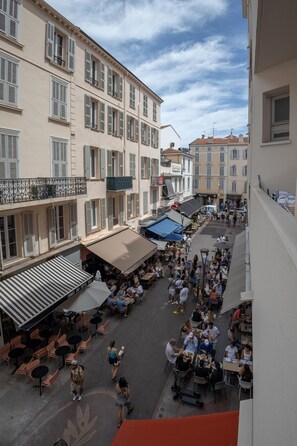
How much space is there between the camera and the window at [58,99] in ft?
50.0

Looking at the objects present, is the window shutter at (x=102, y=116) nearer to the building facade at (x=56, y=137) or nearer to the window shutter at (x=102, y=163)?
the building facade at (x=56, y=137)

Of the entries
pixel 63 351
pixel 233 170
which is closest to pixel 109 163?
pixel 63 351

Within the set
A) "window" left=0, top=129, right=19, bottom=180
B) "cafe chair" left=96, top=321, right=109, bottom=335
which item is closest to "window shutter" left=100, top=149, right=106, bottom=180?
"window" left=0, top=129, right=19, bottom=180

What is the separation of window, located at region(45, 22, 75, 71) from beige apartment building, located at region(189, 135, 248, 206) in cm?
4914

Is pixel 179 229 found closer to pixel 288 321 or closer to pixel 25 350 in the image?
pixel 25 350

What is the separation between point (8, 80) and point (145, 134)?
16.3m

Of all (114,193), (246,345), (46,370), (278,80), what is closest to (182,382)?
(246,345)

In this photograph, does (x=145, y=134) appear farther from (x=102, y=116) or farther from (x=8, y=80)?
(x=8, y=80)

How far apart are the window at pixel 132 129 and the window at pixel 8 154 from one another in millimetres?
12365

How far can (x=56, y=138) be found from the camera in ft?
51.2

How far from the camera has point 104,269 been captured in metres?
20.3

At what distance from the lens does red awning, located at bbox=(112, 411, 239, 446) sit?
244 inches

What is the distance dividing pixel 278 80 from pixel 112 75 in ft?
49.1

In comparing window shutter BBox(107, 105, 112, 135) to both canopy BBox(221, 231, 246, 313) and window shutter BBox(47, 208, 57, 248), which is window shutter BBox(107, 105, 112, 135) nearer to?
window shutter BBox(47, 208, 57, 248)
